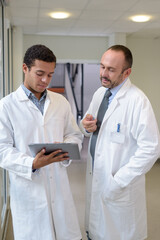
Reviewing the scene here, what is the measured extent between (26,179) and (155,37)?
566 centimetres

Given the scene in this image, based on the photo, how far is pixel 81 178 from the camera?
201 inches

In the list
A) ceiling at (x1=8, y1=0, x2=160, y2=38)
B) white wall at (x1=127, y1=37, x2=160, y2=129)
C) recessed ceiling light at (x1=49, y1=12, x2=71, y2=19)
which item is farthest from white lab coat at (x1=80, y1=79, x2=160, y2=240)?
white wall at (x1=127, y1=37, x2=160, y2=129)

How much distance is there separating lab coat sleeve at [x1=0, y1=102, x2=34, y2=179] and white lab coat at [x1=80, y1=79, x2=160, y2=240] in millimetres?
603

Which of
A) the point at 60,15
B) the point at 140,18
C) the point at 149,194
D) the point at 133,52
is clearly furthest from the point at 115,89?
the point at 133,52

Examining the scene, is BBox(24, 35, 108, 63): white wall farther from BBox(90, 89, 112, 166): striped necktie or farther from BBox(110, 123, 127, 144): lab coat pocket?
BBox(110, 123, 127, 144): lab coat pocket

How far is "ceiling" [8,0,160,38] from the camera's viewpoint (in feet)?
13.3

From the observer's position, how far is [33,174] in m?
1.73

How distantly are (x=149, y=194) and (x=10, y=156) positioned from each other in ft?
10.6

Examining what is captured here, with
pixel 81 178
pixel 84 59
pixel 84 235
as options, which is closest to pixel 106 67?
pixel 84 235

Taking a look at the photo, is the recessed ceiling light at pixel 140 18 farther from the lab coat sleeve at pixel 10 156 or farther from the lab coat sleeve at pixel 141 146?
the lab coat sleeve at pixel 10 156

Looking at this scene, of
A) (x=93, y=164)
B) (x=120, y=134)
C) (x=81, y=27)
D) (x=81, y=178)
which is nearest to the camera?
(x=120, y=134)

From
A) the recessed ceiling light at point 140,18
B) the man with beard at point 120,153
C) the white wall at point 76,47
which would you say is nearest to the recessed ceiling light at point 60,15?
the recessed ceiling light at point 140,18

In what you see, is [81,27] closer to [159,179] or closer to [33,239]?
[159,179]

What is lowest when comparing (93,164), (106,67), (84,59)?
(93,164)
